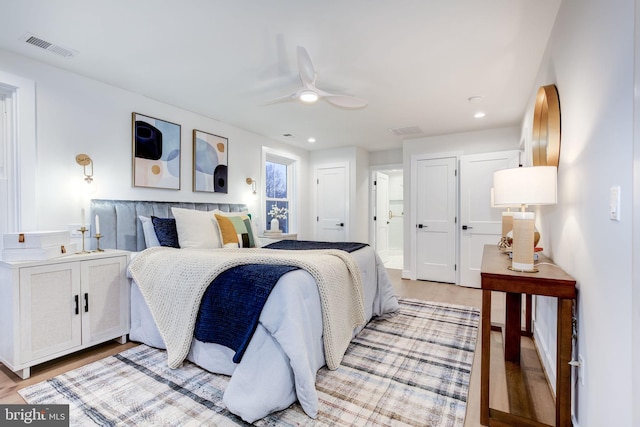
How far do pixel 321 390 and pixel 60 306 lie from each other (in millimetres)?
1922

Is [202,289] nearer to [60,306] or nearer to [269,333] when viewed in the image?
[269,333]

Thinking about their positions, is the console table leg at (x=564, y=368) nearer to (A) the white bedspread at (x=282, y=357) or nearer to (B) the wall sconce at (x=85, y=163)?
(A) the white bedspread at (x=282, y=357)

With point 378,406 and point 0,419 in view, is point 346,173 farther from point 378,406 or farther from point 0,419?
point 0,419

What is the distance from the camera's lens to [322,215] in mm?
5895

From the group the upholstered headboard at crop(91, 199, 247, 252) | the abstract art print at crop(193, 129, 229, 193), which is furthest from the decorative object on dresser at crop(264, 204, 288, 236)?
the upholstered headboard at crop(91, 199, 247, 252)

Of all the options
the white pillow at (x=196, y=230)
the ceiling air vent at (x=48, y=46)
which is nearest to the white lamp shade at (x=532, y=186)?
the white pillow at (x=196, y=230)

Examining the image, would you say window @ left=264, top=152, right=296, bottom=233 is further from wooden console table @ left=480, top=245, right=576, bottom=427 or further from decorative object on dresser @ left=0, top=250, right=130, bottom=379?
wooden console table @ left=480, top=245, right=576, bottom=427

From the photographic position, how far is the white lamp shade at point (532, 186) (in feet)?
5.42

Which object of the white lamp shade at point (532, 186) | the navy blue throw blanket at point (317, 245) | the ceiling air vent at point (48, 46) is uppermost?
the ceiling air vent at point (48, 46)

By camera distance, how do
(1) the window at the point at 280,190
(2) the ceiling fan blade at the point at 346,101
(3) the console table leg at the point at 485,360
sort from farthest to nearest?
(1) the window at the point at 280,190
(2) the ceiling fan blade at the point at 346,101
(3) the console table leg at the point at 485,360

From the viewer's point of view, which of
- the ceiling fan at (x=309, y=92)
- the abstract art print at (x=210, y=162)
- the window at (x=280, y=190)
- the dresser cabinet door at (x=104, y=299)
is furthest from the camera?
the window at (x=280, y=190)

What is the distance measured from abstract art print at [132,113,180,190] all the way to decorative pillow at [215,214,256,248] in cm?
86

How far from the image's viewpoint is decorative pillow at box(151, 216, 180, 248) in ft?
9.28

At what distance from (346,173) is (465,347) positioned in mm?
3772
